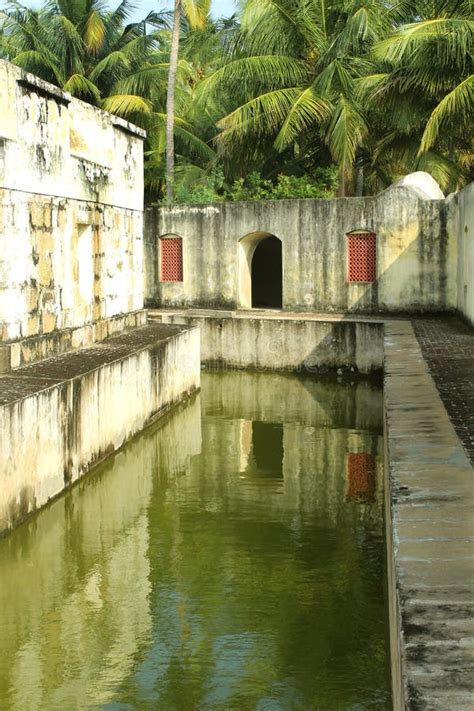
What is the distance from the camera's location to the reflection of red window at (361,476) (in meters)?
11.0

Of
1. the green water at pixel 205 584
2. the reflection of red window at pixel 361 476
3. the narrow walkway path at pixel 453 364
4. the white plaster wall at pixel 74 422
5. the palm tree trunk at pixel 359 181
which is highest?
the palm tree trunk at pixel 359 181

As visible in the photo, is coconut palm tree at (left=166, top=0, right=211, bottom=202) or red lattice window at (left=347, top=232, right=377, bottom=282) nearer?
red lattice window at (left=347, top=232, right=377, bottom=282)

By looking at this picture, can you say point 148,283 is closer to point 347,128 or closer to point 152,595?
point 347,128

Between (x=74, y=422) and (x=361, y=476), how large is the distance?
11.3 ft

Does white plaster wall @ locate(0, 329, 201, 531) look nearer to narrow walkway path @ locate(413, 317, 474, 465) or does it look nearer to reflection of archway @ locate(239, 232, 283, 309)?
narrow walkway path @ locate(413, 317, 474, 465)

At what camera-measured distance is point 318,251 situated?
20938 mm

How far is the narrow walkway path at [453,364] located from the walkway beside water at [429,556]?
13 centimetres

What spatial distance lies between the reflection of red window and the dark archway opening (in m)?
16.1

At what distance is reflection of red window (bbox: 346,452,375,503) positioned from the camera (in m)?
11.0

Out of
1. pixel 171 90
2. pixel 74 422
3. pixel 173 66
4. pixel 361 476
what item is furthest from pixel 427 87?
pixel 74 422

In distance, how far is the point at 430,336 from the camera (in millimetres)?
15859

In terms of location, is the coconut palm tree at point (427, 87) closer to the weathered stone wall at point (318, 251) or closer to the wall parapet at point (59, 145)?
the weathered stone wall at point (318, 251)

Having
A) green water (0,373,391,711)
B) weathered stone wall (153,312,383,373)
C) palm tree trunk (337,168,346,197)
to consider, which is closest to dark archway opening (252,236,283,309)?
palm tree trunk (337,168,346,197)

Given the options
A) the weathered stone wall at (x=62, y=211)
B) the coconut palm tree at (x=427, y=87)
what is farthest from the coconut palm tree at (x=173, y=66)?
the weathered stone wall at (x=62, y=211)
